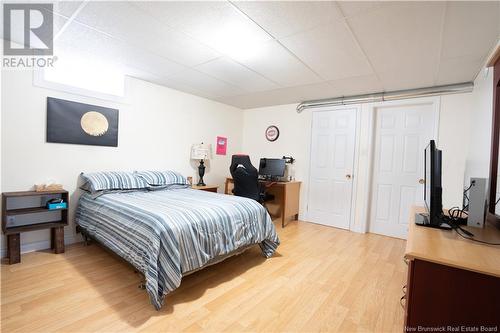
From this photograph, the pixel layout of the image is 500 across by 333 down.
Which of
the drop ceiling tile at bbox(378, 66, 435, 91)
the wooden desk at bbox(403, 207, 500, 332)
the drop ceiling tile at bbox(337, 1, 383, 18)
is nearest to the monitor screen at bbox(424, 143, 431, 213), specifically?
the wooden desk at bbox(403, 207, 500, 332)

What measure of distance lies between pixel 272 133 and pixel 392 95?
7.15ft

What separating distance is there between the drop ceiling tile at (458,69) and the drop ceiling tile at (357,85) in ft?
2.21

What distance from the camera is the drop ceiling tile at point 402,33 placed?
5.49 ft

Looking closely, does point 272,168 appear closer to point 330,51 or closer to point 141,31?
point 330,51

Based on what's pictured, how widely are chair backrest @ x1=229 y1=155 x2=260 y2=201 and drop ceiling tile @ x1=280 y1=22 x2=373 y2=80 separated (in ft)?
5.25

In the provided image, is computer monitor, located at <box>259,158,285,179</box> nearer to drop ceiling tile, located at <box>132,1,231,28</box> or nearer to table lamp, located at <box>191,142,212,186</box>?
table lamp, located at <box>191,142,212,186</box>

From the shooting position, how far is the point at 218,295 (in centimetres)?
196

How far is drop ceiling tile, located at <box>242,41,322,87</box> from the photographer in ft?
7.83

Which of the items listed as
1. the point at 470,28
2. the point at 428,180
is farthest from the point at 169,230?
the point at 470,28

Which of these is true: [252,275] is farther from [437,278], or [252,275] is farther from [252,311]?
[437,278]

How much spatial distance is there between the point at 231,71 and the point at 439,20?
6.82 ft

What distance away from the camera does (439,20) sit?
175 cm

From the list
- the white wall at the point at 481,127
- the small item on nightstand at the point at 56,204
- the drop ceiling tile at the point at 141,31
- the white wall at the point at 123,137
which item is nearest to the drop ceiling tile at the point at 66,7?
the drop ceiling tile at the point at 141,31

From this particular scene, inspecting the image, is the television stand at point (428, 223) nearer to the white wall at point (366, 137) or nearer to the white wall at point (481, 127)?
the white wall at point (481, 127)
